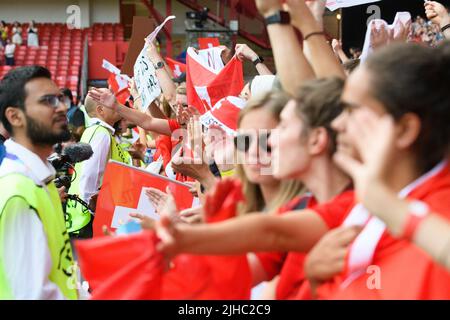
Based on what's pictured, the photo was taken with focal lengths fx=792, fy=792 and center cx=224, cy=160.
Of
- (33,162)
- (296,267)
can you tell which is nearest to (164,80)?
(33,162)

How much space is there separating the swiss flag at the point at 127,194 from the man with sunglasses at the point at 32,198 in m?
0.80

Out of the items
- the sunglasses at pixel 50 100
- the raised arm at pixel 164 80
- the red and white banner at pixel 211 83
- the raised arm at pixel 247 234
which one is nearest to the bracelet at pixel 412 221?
the raised arm at pixel 247 234

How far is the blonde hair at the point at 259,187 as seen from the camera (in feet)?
6.75

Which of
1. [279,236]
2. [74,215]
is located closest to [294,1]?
[279,236]

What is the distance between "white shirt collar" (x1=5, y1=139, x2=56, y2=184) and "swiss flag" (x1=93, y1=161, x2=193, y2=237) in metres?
0.86

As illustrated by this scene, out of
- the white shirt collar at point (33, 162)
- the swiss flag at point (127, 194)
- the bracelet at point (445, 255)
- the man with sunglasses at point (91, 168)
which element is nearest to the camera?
the bracelet at point (445, 255)

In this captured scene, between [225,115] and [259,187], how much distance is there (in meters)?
1.54

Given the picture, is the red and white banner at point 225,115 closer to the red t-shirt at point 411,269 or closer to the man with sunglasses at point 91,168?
the man with sunglasses at point 91,168

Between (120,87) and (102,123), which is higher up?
(120,87)

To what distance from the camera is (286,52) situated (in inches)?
81.4

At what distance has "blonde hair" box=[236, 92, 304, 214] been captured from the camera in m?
2.06

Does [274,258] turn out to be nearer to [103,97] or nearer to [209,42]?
[103,97]

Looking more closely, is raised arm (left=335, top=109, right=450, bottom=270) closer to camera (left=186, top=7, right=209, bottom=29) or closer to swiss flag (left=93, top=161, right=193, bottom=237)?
swiss flag (left=93, top=161, right=193, bottom=237)

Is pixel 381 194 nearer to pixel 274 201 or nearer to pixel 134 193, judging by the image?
pixel 274 201
